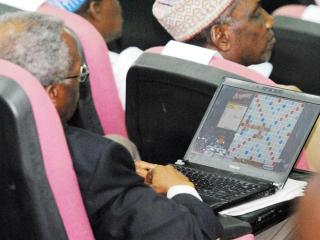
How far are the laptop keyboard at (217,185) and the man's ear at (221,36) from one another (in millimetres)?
542

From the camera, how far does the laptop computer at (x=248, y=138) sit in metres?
1.66

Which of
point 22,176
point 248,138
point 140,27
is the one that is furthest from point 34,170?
point 140,27

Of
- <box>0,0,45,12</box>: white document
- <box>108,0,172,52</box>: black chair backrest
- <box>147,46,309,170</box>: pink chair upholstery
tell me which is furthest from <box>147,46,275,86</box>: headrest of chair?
<box>108,0,172,52</box>: black chair backrest

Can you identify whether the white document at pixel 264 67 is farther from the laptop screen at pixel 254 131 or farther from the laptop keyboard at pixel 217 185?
the laptop keyboard at pixel 217 185

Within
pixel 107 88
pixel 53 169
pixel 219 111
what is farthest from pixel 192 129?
pixel 53 169

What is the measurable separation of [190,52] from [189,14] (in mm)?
347

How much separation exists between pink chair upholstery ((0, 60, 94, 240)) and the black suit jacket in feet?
0.13

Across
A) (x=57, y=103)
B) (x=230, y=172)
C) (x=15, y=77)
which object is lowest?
(x=230, y=172)

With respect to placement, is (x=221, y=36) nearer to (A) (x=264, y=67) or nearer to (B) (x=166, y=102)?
(A) (x=264, y=67)

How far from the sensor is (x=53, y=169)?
1338mm

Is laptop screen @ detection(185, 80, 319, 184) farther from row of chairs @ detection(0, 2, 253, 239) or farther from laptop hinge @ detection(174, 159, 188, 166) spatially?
row of chairs @ detection(0, 2, 253, 239)

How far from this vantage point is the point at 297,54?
2266 millimetres

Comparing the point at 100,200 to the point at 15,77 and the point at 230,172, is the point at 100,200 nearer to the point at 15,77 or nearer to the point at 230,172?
the point at 15,77

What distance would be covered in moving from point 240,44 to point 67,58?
2.61ft
